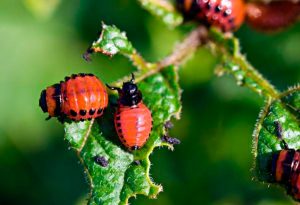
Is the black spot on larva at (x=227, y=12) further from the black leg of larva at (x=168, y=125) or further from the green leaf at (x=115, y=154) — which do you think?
the black leg of larva at (x=168, y=125)

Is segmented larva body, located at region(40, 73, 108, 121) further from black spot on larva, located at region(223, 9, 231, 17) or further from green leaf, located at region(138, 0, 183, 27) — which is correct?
black spot on larva, located at region(223, 9, 231, 17)

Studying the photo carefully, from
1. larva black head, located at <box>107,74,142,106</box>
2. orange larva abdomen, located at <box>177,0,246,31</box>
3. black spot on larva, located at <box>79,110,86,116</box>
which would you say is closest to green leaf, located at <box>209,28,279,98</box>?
orange larva abdomen, located at <box>177,0,246,31</box>

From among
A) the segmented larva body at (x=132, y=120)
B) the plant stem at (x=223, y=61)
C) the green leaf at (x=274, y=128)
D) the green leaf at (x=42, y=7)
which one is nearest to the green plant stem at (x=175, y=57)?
the plant stem at (x=223, y=61)

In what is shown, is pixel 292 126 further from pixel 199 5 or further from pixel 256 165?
pixel 199 5

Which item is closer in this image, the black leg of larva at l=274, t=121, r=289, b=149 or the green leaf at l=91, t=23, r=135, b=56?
the black leg of larva at l=274, t=121, r=289, b=149

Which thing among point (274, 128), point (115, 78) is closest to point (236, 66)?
point (274, 128)

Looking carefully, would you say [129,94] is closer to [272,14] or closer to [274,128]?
[274,128]
